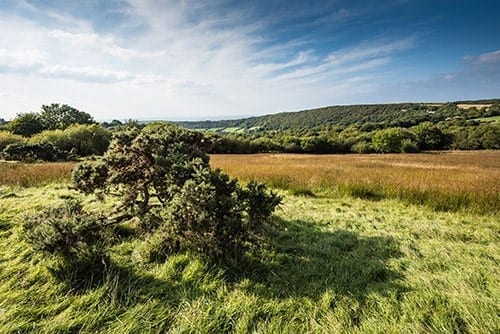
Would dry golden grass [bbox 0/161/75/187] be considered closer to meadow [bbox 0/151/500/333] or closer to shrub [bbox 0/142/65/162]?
meadow [bbox 0/151/500/333]

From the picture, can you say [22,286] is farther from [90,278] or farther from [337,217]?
[337,217]

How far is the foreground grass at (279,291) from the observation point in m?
2.35

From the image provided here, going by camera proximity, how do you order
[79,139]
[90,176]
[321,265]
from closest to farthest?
[321,265], [90,176], [79,139]

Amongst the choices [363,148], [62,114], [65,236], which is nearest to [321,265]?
[65,236]

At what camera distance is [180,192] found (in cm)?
370

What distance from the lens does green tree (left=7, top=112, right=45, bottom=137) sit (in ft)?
131

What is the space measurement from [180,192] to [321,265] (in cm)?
219

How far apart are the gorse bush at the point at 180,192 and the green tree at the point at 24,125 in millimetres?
48018

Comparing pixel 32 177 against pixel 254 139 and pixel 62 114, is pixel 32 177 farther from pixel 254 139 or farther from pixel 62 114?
pixel 62 114

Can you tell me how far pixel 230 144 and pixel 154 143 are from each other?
142 ft

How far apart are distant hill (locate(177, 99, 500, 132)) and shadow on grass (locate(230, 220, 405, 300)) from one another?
87566 mm

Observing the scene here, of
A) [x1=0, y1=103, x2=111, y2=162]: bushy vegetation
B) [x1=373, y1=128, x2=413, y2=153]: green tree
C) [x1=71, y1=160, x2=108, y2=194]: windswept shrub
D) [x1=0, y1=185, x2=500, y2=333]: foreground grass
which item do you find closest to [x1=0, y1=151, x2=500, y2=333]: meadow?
[x1=0, y1=185, x2=500, y2=333]: foreground grass

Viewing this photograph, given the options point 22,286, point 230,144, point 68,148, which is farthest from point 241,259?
point 230,144

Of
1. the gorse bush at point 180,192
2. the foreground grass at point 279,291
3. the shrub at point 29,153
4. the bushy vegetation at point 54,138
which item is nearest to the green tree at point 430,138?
the bushy vegetation at point 54,138
